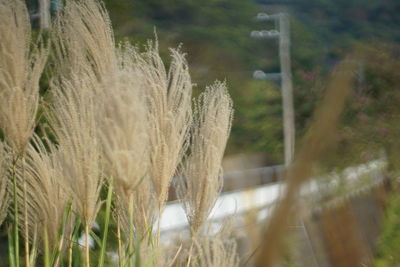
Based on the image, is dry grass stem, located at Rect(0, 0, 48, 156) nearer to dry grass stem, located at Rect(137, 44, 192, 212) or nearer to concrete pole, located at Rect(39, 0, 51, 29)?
dry grass stem, located at Rect(137, 44, 192, 212)

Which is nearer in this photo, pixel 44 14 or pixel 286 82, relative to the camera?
pixel 44 14

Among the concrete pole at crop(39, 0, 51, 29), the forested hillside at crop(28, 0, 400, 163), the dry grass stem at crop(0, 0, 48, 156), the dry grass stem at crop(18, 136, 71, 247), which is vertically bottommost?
the dry grass stem at crop(18, 136, 71, 247)

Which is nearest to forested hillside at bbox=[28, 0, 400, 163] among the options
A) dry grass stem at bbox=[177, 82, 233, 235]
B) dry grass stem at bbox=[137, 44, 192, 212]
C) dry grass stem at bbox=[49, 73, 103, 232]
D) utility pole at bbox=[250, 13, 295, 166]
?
utility pole at bbox=[250, 13, 295, 166]

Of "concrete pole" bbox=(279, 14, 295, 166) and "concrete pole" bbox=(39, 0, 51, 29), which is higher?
"concrete pole" bbox=(279, 14, 295, 166)

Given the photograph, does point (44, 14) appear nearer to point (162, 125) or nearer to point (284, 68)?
point (162, 125)

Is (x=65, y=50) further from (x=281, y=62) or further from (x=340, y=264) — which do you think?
(x=281, y=62)

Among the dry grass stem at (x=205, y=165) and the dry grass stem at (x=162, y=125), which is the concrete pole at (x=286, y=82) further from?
the dry grass stem at (x=162, y=125)

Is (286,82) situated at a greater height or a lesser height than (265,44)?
lesser

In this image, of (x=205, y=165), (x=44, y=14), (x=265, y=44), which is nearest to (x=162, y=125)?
(x=205, y=165)

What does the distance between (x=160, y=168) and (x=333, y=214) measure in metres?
5.00

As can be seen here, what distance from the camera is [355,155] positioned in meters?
8.98

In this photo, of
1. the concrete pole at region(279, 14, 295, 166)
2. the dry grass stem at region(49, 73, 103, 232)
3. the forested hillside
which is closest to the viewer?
the dry grass stem at region(49, 73, 103, 232)

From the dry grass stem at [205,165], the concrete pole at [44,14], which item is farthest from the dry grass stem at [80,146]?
the concrete pole at [44,14]

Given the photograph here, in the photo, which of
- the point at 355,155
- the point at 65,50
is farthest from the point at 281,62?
the point at 65,50
